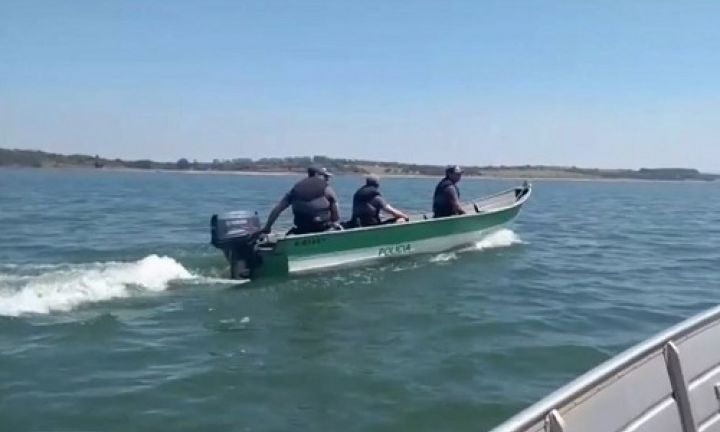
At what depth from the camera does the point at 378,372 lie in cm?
773

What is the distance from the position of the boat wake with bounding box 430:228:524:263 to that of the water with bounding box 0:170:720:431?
0.11 meters

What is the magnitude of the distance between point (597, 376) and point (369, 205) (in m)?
11.8

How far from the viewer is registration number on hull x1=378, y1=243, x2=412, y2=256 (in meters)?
14.9

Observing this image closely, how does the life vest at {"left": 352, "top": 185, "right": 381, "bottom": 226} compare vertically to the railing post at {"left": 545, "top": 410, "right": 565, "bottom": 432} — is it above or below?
above

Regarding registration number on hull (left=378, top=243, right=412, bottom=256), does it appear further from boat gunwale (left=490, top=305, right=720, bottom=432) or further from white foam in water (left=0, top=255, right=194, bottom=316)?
boat gunwale (left=490, top=305, right=720, bottom=432)

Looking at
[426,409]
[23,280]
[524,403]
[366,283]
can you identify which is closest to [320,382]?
[426,409]

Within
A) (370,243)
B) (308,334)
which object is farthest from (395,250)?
(308,334)

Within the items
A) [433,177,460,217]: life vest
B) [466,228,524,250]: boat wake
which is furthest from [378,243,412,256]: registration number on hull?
[466,228,524,250]: boat wake

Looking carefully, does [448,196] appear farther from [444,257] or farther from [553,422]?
[553,422]

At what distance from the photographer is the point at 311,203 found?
44.7ft

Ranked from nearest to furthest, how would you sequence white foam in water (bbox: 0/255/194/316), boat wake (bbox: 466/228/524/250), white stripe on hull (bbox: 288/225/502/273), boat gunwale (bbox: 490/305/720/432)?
1. boat gunwale (bbox: 490/305/720/432)
2. white foam in water (bbox: 0/255/194/316)
3. white stripe on hull (bbox: 288/225/502/273)
4. boat wake (bbox: 466/228/524/250)

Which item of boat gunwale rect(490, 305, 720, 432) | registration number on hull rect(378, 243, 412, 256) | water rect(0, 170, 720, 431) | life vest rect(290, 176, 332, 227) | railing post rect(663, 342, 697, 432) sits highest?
life vest rect(290, 176, 332, 227)

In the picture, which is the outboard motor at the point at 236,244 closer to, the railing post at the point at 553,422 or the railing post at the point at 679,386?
the railing post at the point at 679,386

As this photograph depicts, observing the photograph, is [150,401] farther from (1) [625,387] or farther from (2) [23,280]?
(2) [23,280]
